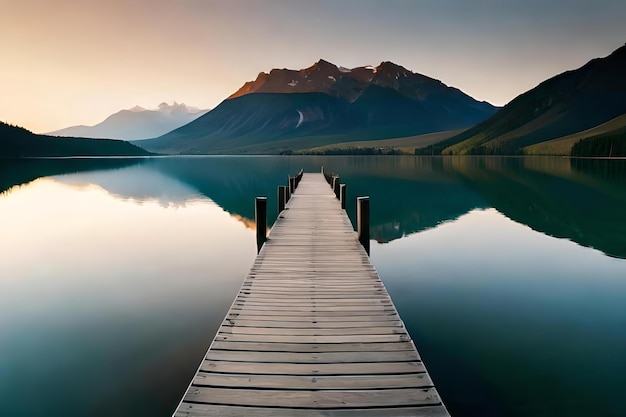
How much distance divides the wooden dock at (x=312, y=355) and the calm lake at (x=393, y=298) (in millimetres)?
1437

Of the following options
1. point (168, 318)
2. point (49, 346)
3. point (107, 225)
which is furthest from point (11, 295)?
point (107, 225)

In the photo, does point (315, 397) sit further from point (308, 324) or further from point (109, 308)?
point (109, 308)

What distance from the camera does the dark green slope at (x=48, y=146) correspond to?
391ft

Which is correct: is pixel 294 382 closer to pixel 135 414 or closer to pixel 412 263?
pixel 135 414

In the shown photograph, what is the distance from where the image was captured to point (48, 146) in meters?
137

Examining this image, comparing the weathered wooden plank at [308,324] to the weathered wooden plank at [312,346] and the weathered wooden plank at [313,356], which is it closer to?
the weathered wooden plank at [312,346]

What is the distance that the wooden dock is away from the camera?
13.2ft

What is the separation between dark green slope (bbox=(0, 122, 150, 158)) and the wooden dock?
13888 centimetres

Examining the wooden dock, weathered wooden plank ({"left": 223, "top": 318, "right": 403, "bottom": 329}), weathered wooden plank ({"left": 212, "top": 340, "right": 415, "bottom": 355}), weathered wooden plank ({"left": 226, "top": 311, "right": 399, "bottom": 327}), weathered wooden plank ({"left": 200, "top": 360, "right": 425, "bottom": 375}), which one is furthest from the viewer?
weathered wooden plank ({"left": 226, "top": 311, "right": 399, "bottom": 327})

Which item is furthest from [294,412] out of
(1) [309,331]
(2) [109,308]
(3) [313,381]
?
(2) [109,308]

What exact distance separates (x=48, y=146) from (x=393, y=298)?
15569cm

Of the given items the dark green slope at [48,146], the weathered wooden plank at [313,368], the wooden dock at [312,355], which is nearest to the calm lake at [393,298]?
the wooden dock at [312,355]

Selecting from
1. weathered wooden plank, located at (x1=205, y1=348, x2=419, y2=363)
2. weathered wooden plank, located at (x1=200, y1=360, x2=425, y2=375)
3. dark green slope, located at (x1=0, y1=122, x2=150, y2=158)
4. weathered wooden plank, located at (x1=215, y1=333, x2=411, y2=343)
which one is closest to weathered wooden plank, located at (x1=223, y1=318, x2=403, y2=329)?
weathered wooden plank, located at (x1=215, y1=333, x2=411, y2=343)

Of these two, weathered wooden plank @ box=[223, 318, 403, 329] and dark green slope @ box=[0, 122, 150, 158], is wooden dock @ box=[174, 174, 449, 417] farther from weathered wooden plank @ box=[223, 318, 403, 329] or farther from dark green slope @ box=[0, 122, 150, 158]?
dark green slope @ box=[0, 122, 150, 158]
